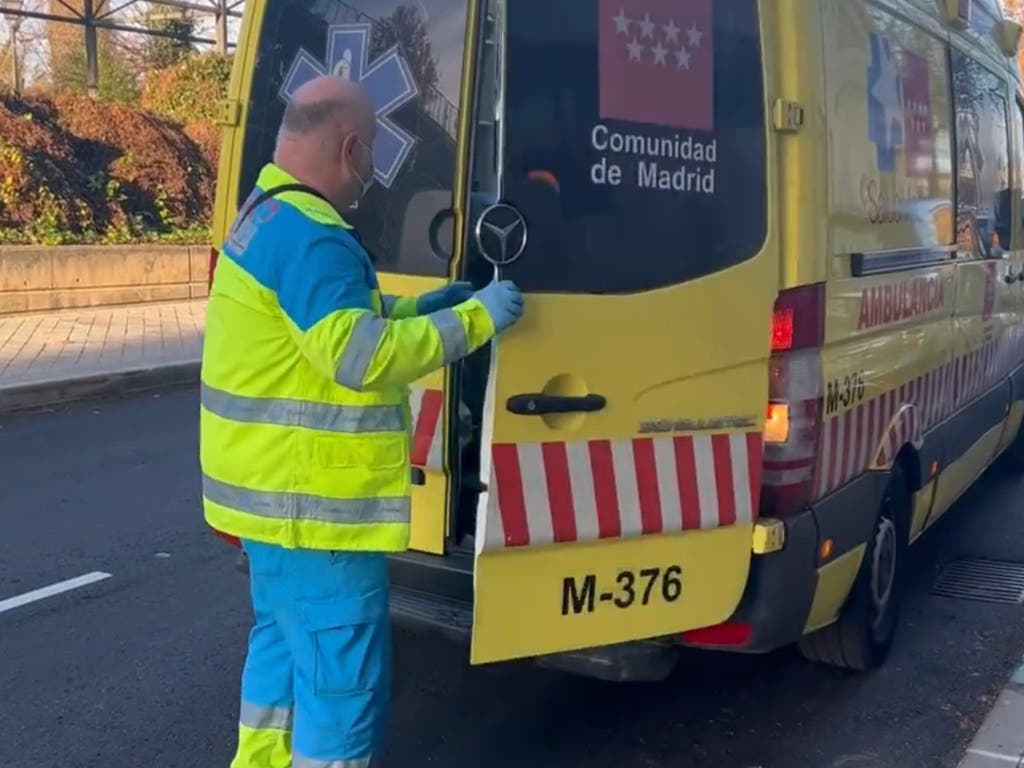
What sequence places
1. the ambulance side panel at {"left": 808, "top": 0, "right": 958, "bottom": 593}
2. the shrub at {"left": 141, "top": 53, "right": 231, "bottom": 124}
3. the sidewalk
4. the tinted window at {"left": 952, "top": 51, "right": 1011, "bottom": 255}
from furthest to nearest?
the shrub at {"left": 141, "top": 53, "right": 231, "bottom": 124}, the sidewalk, the tinted window at {"left": 952, "top": 51, "right": 1011, "bottom": 255}, the ambulance side panel at {"left": 808, "top": 0, "right": 958, "bottom": 593}

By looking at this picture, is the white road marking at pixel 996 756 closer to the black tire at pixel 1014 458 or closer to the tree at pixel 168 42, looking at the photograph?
the black tire at pixel 1014 458

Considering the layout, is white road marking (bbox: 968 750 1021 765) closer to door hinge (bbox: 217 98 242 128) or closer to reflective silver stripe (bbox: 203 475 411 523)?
reflective silver stripe (bbox: 203 475 411 523)

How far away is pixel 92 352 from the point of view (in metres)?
11.8

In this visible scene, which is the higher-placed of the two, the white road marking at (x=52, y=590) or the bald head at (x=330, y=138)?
the bald head at (x=330, y=138)

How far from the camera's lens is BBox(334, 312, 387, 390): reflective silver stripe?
2.86 meters

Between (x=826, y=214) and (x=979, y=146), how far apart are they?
247 cm

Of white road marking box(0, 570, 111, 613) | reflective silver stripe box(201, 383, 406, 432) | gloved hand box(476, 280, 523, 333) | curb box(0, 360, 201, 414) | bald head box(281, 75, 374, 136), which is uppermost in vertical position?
bald head box(281, 75, 374, 136)

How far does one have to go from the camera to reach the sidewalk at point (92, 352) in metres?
10.3

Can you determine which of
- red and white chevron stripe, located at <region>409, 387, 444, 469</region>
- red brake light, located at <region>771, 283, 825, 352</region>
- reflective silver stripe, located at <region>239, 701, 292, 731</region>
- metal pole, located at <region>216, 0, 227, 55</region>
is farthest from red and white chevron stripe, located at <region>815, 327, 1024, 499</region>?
metal pole, located at <region>216, 0, 227, 55</region>

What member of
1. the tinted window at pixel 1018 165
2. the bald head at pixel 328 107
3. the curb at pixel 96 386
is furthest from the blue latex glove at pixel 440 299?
the curb at pixel 96 386

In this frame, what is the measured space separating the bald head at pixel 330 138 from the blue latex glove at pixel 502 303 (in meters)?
0.40

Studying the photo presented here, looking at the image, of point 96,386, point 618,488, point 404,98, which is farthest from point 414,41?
point 96,386

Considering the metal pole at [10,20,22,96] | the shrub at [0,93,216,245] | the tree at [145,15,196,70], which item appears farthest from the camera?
the tree at [145,15,196,70]

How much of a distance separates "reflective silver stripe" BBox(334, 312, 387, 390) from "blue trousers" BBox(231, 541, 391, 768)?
17.4 inches
